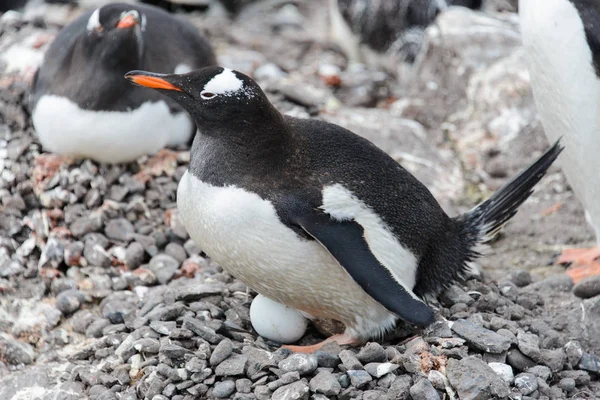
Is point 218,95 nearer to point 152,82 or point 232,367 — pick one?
point 152,82

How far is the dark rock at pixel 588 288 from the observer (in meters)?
3.73

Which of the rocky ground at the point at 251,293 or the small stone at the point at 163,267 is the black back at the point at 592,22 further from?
the small stone at the point at 163,267

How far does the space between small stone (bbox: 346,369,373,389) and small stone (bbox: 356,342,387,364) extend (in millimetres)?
82

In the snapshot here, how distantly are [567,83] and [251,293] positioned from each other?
62.0 inches

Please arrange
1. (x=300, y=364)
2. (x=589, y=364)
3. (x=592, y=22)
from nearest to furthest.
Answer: (x=300, y=364) < (x=589, y=364) < (x=592, y=22)

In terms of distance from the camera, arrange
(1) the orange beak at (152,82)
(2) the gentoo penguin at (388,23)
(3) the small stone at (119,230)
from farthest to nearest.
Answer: (2) the gentoo penguin at (388,23), (3) the small stone at (119,230), (1) the orange beak at (152,82)

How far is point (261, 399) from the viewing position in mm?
2828

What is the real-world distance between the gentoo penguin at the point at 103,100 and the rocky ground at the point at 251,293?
0.44 feet

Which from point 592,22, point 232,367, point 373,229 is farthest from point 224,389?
point 592,22

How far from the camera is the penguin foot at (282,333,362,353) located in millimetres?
3104

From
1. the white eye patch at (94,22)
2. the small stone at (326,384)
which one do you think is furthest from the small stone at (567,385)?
the white eye patch at (94,22)

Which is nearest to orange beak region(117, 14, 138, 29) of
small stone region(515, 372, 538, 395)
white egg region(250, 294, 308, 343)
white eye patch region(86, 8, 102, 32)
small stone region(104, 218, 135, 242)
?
white eye patch region(86, 8, 102, 32)

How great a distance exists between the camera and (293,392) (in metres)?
2.79

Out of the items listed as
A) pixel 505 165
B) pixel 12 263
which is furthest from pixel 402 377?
pixel 505 165
